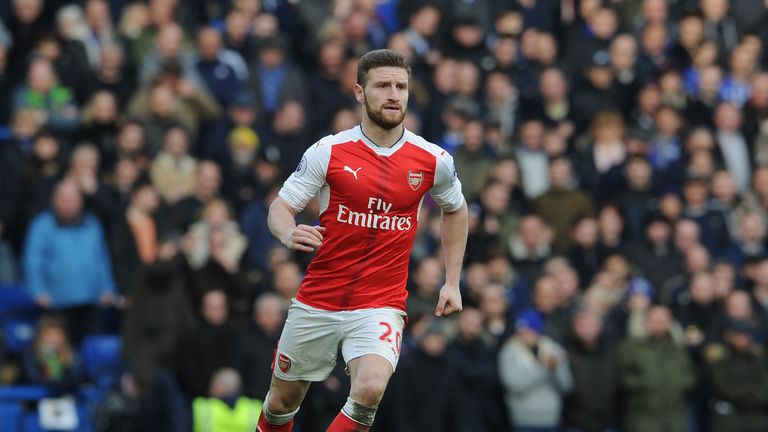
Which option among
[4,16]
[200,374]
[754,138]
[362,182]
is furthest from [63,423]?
[754,138]

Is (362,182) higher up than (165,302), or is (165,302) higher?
(362,182)

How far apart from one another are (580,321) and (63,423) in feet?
17.8

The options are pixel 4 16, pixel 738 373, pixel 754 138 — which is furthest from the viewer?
pixel 754 138

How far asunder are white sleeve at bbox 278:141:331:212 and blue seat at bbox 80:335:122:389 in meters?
6.36

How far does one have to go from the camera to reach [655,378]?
53.3 ft

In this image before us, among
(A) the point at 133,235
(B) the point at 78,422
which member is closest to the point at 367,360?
(B) the point at 78,422

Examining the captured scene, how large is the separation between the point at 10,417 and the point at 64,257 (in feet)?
5.60

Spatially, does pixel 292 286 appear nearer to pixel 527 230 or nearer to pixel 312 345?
pixel 527 230

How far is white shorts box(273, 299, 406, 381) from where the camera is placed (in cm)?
989

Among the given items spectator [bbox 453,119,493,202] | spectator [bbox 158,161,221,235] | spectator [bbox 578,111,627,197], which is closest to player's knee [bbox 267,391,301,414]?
spectator [bbox 158,161,221,235]

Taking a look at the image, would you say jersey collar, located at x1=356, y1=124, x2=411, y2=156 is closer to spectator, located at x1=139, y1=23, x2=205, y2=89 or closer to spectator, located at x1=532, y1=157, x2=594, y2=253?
spectator, located at x1=532, y1=157, x2=594, y2=253

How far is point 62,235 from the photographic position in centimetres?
1579

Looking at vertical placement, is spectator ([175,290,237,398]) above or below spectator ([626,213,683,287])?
below

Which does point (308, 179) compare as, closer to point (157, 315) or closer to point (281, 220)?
point (281, 220)
